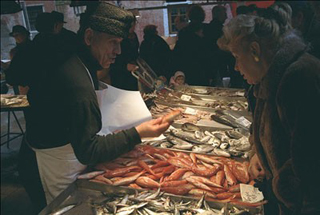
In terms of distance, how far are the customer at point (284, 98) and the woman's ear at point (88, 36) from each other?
886 mm

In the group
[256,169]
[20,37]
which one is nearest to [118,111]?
[256,169]

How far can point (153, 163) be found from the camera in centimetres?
243

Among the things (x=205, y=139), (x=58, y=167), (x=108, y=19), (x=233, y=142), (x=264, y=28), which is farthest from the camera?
(x=205, y=139)

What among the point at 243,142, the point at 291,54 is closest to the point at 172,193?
the point at 243,142

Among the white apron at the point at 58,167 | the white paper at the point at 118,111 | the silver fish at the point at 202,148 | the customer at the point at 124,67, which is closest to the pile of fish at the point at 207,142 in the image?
the silver fish at the point at 202,148

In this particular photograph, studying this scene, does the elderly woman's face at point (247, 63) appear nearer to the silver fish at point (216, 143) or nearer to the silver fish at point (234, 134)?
the silver fish at point (216, 143)

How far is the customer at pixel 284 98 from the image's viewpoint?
1272 mm

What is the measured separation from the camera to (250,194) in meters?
1.94

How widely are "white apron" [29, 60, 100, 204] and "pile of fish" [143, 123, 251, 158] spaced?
89 centimetres

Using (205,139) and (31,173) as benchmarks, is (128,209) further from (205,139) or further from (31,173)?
(205,139)

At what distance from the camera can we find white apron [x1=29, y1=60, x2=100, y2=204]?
82.0 inches

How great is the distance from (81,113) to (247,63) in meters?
0.99

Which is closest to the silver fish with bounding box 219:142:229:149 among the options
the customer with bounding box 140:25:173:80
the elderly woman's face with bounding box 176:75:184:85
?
the elderly woman's face with bounding box 176:75:184:85

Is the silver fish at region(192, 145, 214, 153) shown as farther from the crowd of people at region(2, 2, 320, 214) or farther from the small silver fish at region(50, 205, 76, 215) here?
the small silver fish at region(50, 205, 76, 215)
